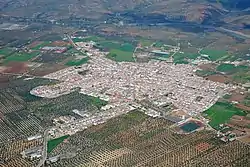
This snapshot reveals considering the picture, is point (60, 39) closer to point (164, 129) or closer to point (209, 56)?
point (209, 56)

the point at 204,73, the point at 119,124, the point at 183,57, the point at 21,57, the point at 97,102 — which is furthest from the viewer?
Answer: the point at 21,57

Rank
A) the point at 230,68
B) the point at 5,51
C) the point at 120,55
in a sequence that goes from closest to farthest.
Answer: the point at 230,68, the point at 120,55, the point at 5,51

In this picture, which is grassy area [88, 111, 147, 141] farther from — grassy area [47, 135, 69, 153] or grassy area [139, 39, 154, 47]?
grassy area [139, 39, 154, 47]

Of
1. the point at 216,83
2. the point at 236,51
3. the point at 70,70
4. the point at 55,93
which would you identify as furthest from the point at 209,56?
the point at 55,93

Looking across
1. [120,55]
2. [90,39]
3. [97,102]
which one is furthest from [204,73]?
[90,39]

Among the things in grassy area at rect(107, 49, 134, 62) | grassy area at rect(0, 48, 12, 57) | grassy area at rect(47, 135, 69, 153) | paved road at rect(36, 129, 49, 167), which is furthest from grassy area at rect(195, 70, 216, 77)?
grassy area at rect(0, 48, 12, 57)

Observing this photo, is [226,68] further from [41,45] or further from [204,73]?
[41,45]

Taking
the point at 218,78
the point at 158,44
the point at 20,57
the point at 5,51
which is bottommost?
the point at 5,51
